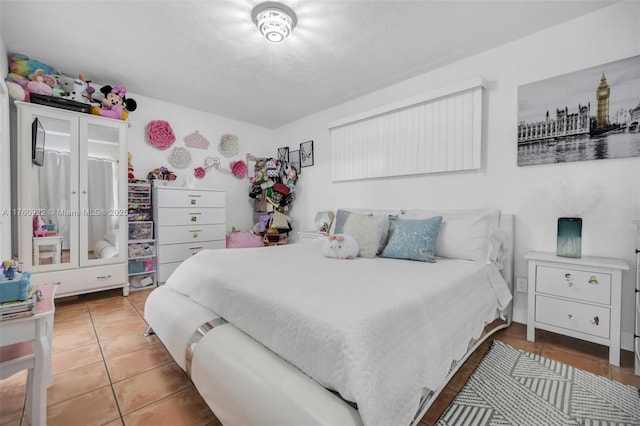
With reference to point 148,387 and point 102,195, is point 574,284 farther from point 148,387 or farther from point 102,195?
point 102,195

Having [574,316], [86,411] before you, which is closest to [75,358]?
[86,411]

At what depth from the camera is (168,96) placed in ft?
10.8

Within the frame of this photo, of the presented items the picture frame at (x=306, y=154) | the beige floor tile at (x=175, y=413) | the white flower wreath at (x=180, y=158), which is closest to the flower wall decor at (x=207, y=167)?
the white flower wreath at (x=180, y=158)

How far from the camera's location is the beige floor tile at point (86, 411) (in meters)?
1.19

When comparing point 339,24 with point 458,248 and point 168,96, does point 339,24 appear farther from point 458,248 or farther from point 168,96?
point 168,96

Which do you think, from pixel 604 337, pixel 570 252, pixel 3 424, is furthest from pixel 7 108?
pixel 604 337

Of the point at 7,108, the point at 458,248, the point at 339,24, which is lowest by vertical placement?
the point at 458,248

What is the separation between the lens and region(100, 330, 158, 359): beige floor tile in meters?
1.75

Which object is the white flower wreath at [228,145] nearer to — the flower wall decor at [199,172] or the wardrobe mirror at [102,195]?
the flower wall decor at [199,172]

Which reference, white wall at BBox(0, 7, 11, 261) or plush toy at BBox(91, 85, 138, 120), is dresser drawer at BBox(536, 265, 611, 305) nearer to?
white wall at BBox(0, 7, 11, 261)

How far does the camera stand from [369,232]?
7.07 feet

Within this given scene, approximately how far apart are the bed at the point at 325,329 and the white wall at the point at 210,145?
7.16 feet

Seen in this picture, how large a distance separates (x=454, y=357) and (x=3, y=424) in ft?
6.73

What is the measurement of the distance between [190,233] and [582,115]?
3.92 meters
